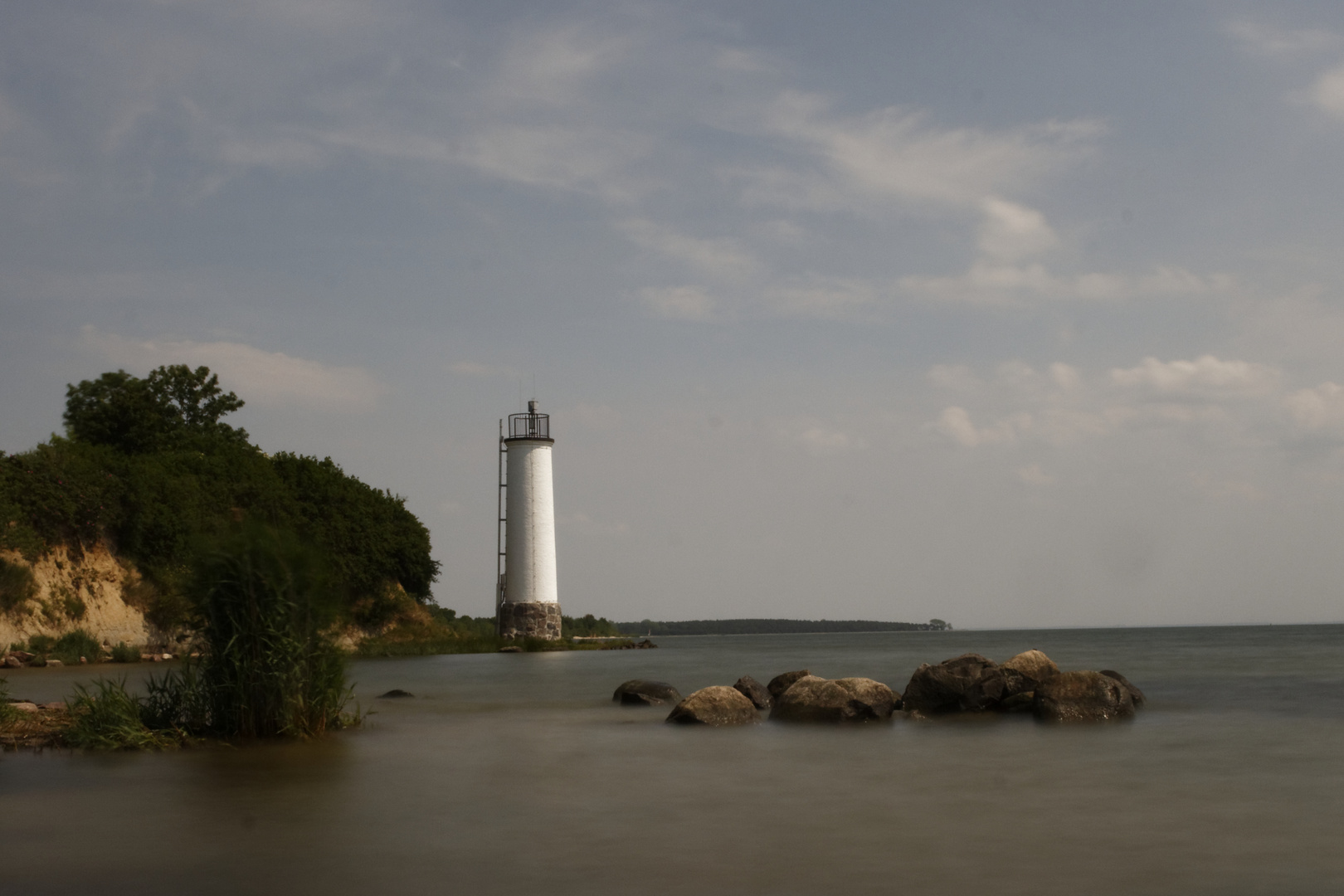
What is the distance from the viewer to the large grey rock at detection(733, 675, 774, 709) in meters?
22.6

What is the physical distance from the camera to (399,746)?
56.1ft

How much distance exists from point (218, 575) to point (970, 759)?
411 inches

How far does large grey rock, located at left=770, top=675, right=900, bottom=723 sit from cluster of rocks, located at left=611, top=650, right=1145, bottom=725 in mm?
14

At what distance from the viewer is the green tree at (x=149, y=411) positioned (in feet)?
A: 187

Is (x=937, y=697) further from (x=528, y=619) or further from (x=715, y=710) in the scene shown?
(x=528, y=619)

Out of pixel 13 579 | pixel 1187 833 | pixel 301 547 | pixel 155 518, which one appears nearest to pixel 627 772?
pixel 301 547

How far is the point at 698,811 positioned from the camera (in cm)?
1226

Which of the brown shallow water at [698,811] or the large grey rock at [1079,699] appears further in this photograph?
the large grey rock at [1079,699]

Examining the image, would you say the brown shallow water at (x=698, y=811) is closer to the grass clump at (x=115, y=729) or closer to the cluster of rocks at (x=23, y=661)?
the grass clump at (x=115, y=729)

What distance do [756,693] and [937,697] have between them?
3394 mm

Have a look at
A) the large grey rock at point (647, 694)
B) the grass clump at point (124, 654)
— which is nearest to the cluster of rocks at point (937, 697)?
the large grey rock at point (647, 694)

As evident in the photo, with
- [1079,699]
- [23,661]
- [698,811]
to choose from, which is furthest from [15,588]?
[698,811]

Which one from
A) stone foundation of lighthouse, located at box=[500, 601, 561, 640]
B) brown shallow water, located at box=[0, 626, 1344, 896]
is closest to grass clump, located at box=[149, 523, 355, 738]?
brown shallow water, located at box=[0, 626, 1344, 896]

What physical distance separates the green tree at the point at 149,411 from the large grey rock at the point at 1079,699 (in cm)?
4590
